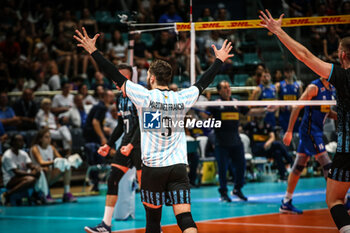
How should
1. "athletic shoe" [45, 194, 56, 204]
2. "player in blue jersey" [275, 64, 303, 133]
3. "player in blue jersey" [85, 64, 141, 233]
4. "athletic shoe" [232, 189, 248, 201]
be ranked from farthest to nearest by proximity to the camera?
"athletic shoe" [45, 194, 56, 204] < "athletic shoe" [232, 189, 248, 201] < "player in blue jersey" [275, 64, 303, 133] < "player in blue jersey" [85, 64, 141, 233]

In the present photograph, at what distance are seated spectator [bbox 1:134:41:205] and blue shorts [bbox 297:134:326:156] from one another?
17.9 feet

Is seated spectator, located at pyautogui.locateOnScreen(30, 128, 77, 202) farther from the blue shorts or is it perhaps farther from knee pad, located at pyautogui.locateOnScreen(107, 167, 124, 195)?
the blue shorts

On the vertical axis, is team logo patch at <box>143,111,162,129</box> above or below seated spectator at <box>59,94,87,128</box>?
above

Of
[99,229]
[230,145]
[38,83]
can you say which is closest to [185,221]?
[99,229]

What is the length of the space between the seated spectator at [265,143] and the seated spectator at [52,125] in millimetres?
4530

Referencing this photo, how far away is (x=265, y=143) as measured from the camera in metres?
14.5

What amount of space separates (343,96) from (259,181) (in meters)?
11.2

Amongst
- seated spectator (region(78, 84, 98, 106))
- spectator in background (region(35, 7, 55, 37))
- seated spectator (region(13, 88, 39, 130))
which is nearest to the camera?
seated spectator (region(13, 88, 39, 130))

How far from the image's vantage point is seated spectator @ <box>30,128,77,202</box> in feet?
39.8

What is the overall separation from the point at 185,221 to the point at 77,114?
9.66 metres

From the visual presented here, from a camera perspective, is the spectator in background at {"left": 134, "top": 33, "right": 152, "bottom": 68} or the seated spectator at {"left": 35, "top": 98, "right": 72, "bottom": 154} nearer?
the seated spectator at {"left": 35, "top": 98, "right": 72, "bottom": 154}

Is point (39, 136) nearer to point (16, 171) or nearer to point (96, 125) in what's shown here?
point (16, 171)

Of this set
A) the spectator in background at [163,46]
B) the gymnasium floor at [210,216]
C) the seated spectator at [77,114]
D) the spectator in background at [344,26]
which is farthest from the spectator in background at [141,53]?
the spectator in background at [344,26]

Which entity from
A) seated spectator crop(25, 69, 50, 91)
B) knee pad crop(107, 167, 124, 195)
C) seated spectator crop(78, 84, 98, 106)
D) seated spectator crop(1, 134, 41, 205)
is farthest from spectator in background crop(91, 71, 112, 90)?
knee pad crop(107, 167, 124, 195)
